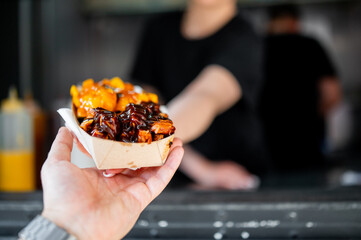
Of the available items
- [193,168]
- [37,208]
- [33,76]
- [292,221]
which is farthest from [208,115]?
[33,76]

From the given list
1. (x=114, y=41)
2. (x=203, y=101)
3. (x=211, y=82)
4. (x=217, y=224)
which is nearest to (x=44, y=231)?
(x=217, y=224)

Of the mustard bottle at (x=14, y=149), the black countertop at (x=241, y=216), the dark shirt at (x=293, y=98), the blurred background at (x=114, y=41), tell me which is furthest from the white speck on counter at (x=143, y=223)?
the blurred background at (x=114, y=41)

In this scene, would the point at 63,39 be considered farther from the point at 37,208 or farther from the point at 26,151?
the point at 37,208

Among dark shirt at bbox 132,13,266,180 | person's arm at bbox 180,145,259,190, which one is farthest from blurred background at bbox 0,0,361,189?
person's arm at bbox 180,145,259,190

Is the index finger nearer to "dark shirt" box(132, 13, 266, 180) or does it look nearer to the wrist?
the wrist

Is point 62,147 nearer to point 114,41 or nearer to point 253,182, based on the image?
point 253,182
